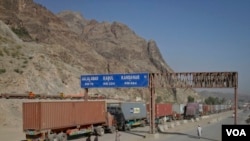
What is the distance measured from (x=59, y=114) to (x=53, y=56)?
58806mm

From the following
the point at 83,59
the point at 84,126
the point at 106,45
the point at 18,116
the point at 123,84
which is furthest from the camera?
the point at 106,45

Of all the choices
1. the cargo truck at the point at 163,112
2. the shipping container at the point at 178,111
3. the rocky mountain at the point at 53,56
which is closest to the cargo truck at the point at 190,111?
the shipping container at the point at 178,111

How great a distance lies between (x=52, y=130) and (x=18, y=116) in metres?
18.3

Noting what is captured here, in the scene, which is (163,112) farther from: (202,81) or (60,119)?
(60,119)

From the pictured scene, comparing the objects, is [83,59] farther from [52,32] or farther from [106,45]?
[106,45]

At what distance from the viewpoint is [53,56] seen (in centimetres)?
8675

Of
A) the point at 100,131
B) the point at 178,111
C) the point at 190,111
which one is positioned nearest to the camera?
the point at 100,131

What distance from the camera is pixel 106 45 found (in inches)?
7087

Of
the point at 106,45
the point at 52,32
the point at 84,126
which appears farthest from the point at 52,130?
the point at 106,45

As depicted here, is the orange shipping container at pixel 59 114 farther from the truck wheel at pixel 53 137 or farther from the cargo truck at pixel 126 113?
→ the cargo truck at pixel 126 113

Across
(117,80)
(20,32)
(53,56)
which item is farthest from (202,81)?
(20,32)

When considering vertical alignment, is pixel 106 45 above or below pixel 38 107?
above

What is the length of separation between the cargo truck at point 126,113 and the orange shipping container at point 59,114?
6413 millimetres

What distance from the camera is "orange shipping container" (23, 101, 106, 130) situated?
27.2m
